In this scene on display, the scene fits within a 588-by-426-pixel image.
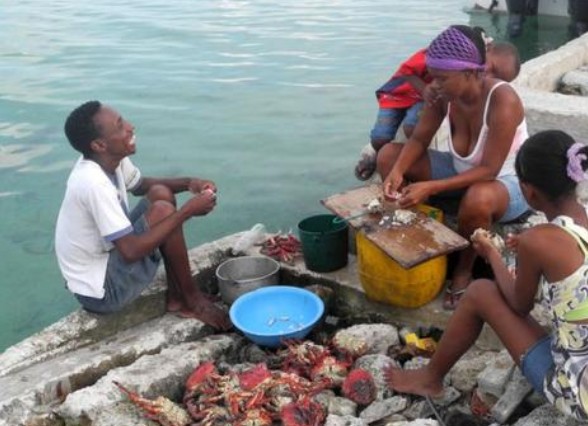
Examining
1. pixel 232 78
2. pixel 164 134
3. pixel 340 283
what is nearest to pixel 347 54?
pixel 232 78

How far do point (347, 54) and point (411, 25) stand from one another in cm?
349

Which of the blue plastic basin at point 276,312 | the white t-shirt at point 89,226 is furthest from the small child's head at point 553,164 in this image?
the white t-shirt at point 89,226

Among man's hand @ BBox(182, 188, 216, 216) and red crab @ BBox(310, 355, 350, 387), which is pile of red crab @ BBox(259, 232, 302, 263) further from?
red crab @ BBox(310, 355, 350, 387)

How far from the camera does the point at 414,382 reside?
3713 millimetres

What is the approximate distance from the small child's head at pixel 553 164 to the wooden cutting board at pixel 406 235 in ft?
3.68

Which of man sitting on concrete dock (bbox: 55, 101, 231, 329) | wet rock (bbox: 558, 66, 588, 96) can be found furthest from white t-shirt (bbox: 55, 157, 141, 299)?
wet rock (bbox: 558, 66, 588, 96)

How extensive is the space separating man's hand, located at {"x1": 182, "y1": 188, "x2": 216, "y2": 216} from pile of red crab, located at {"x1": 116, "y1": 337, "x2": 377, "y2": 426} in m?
0.91

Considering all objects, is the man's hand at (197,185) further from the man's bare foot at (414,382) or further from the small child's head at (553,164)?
the small child's head at (553,164)

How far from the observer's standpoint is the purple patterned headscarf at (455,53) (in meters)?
3.93

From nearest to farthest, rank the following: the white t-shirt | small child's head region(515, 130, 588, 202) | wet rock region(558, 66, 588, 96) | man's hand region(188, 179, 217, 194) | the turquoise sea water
Answer: small child's head region(515, 130, 588, 202)
the white t-shirt
man's hand region(188, 179, 217, 194)
wet rock region(558, 66, 588, 96)
the turquoise sea water

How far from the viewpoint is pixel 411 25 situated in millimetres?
17188

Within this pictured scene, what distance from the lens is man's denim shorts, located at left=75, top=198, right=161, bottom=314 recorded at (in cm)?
432

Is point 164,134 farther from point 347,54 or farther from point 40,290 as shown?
point 347,54

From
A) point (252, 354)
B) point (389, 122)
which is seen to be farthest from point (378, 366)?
point (389, 122)
